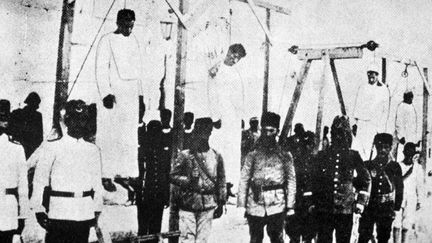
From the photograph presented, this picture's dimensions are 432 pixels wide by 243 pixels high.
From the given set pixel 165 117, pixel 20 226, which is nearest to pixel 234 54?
pixel 165 117

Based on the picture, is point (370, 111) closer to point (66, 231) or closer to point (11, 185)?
point (66, 231)

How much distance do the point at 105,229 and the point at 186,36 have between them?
155 centimetres

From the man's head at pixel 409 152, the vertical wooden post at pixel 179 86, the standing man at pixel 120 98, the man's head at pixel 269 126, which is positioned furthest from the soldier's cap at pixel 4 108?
the man's head at pixel 409 152

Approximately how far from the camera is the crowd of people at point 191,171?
286cm

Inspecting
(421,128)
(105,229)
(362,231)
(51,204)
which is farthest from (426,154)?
(51,204)

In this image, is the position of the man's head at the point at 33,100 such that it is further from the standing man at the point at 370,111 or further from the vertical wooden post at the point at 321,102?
the standing man at the point at 370,111

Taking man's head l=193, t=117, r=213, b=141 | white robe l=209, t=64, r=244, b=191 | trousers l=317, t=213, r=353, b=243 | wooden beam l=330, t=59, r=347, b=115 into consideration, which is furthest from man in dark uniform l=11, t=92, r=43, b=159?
wooden beam l=330, t=59, r=347, b=115

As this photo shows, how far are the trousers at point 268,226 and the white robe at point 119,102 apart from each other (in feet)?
3.70

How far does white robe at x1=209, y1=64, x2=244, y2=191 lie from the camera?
379 cm

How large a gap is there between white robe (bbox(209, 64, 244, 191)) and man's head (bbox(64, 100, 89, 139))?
110cm

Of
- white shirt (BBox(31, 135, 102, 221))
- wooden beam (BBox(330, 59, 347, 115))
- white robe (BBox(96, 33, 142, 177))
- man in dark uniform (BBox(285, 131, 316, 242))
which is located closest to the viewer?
white shirt (BBox(31, 135, 102, 221))

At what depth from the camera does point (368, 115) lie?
481cm

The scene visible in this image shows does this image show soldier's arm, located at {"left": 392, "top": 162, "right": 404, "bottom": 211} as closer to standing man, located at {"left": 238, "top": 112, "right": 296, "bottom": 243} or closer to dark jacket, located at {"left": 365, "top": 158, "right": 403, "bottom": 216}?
dark jacket, located at {"left": 365, "top": 158, "right": 403, "bottom": 216}

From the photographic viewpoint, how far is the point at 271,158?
3.91 meters
